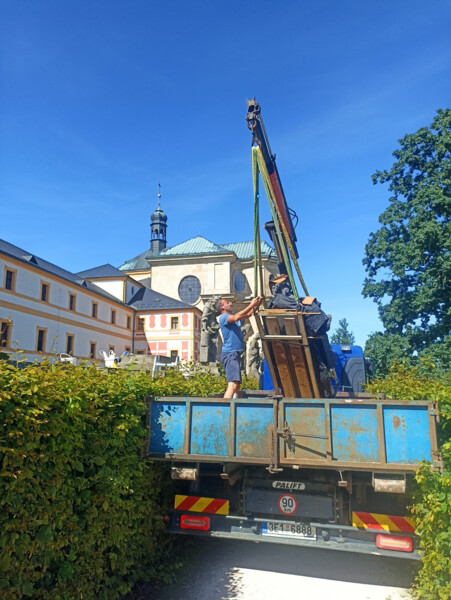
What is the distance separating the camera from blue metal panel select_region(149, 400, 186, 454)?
5.37m

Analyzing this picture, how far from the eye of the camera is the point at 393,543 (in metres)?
4.90

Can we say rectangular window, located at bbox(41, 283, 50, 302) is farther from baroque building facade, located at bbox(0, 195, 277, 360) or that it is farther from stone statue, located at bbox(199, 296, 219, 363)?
stone statue, located at bbox(199, 296, 219, 363)

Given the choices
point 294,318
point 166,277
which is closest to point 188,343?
point 166,277

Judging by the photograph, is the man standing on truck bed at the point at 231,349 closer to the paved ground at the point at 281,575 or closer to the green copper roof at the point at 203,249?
the paved ground at the point at 281,575

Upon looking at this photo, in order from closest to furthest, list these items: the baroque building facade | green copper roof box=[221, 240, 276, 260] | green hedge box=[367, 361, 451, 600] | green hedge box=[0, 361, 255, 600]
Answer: green hedge box=[0, 361, 255, 600]
green hedge box=[367, 361, 451, 600]
the baroque building facade
green copper roof box=[221, 240, 276, 260]

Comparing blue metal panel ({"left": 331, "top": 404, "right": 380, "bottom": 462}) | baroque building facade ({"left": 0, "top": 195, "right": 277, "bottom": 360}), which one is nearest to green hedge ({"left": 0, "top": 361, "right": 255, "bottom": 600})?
blue metal panel ({"left": 331, "top": 404, "right": 380, "bottom": 462})

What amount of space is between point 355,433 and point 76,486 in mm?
2765

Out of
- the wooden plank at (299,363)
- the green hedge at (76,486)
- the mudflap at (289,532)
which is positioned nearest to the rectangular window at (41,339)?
the wooden plank at (299,363)

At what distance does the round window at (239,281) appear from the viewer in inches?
2228

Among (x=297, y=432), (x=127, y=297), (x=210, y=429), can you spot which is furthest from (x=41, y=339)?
(x=297, y=432)

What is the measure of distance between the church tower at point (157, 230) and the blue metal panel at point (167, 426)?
62887 millimetres

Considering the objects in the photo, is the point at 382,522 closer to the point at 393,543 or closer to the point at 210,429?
the point at 393,543

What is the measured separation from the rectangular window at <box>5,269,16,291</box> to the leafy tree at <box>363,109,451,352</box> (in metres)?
22.5

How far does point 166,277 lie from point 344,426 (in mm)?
52860
